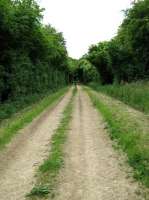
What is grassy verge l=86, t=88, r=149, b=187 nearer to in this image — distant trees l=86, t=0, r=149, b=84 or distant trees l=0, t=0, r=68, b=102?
distant trees l=0, t=0, r=68, b=102

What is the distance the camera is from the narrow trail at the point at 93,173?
6327mm

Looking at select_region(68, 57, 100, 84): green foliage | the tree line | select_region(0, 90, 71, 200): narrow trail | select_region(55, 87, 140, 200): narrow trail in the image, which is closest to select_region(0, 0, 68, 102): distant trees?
the tree line

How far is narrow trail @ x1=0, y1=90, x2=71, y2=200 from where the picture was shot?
6.74 meters

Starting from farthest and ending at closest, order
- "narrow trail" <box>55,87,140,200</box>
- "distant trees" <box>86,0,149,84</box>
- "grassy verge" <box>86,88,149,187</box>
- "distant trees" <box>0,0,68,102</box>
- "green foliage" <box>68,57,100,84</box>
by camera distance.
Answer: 1. "green foliage" <box>68,57,100,84</box>
2. "distant trees" <box>86,0,149,84</box>
3. "distant trees" <box>0,0,68,102</box>
4. "grassy verge" <box>86,88,149,187</box>
5. "narrow trail" <box>55,87,140,200</box>

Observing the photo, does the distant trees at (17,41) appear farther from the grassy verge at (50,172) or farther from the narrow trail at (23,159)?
the grassy verge at (50,172)

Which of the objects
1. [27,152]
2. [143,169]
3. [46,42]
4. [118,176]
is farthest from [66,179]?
[46,42]

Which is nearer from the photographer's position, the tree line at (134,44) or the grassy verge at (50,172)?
the grassy verge at (50,172)

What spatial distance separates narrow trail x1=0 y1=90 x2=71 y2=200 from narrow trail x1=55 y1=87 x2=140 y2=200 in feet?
2.30

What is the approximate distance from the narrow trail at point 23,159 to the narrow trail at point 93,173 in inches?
27.6

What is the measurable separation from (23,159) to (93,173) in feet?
7.38

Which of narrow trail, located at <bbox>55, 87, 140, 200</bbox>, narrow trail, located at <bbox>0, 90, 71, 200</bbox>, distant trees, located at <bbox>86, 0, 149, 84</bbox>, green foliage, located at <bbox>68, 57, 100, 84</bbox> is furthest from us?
green foliage, located at <bbox>68, 57, 100, 84</bbox>

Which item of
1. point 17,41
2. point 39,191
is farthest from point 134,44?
point 39,191

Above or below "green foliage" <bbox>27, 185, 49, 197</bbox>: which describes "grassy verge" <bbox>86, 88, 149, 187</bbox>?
above

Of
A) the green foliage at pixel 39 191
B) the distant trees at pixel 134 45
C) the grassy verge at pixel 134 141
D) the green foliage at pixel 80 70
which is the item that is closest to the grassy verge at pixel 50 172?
the green foliage at pixel 39 191
